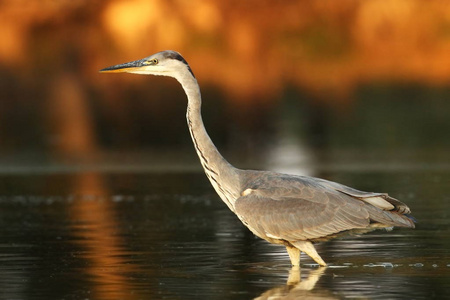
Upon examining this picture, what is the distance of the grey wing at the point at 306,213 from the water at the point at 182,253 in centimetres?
38

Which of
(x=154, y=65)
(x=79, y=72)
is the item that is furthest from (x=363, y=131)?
(x=154, y=65)

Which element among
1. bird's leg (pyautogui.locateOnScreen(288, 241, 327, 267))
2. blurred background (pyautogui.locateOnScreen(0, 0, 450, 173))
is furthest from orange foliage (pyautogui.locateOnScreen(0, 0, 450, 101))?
bird's leg (pyautogui.locateOnScreen(288, 241, 327, 267))

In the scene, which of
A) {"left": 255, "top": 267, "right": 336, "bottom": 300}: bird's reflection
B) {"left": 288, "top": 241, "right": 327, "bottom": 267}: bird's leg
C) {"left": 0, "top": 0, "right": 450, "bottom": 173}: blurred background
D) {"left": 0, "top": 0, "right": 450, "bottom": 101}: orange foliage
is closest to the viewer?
{"left": 255, "top": 267, "right": 336, "bottom": 300}: bird's reflection

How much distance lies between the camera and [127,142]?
35406 millimetres

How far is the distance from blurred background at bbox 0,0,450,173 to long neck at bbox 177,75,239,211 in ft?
83.7

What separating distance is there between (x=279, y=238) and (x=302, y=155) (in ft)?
58.5

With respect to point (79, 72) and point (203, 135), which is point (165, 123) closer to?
point (79, 72)

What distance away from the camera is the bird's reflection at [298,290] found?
10367 mm

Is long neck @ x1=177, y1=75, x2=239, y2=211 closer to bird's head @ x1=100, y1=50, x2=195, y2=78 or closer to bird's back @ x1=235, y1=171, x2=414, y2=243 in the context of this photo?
bird's head @ x1=100, y1=50, x2=195, y2=78

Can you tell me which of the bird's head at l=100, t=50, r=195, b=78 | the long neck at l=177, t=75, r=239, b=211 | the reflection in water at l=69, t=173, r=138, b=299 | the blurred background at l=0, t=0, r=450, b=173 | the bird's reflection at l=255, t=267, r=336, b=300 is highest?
the bird's head at l=100, t=50, r=195, b=78

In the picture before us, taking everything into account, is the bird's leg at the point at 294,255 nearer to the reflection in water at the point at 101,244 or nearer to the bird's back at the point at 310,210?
the bird's back at the point at 310,210

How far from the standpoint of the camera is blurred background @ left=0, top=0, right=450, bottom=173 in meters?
42.2

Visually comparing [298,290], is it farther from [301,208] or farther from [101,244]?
[101,244]

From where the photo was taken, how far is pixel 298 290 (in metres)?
10.7
